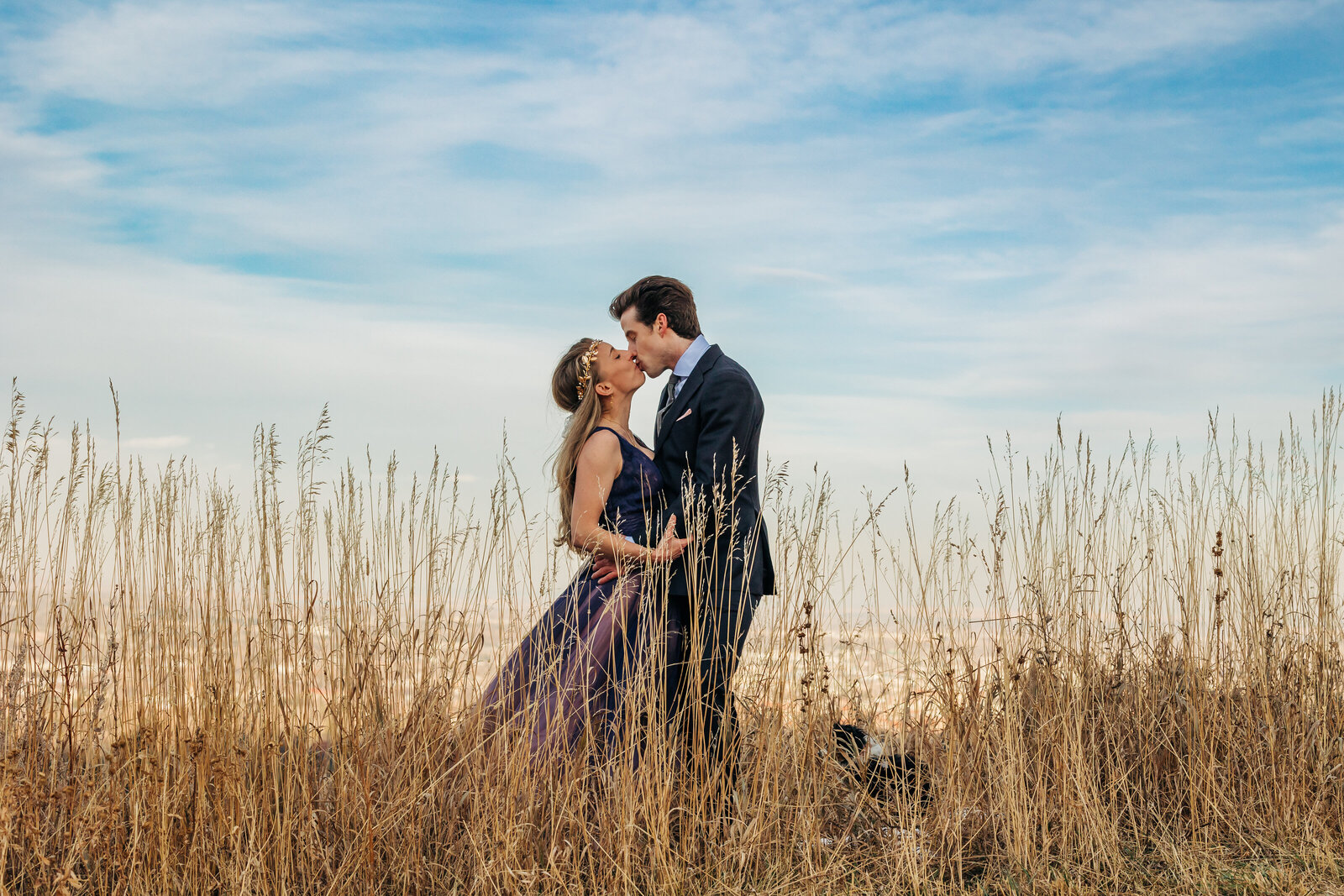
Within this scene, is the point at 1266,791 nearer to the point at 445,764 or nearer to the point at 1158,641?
the point at 1158,641

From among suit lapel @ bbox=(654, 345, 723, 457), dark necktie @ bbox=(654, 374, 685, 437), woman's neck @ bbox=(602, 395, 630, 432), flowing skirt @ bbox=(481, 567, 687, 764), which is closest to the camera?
flowing skirt @ bbox=(481, 567, 687, 764)

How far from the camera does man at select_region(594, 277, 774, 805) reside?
8.76 ft

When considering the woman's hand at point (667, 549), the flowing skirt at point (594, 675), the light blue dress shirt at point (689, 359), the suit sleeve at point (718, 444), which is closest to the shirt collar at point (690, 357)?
the light blue dress shirt at point (689, 359)

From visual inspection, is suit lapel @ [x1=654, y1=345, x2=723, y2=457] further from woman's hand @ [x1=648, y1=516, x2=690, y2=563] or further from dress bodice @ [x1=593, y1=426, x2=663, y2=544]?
woman's hand @ [x1=648, y1=516, x2=690, y2=563]

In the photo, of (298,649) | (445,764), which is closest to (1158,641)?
(445,764)

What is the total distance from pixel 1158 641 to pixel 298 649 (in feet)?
9.73

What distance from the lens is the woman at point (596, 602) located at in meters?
2.69

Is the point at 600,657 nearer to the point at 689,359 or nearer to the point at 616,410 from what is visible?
the point at 616,410

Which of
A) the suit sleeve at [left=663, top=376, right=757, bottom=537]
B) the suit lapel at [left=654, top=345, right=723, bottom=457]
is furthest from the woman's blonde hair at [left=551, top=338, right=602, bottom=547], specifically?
the suit sleeve at [left=663, top=376, right=757, bottom=537]

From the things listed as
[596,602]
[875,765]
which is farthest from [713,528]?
[875,765]

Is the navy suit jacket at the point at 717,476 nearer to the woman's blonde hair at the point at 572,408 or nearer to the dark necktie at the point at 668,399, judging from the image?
the dark necktie at the point at 668,399

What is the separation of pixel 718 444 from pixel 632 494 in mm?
382

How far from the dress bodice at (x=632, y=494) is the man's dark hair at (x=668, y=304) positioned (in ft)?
1.30

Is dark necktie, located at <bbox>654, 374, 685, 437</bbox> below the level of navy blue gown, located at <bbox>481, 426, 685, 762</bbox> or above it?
above
